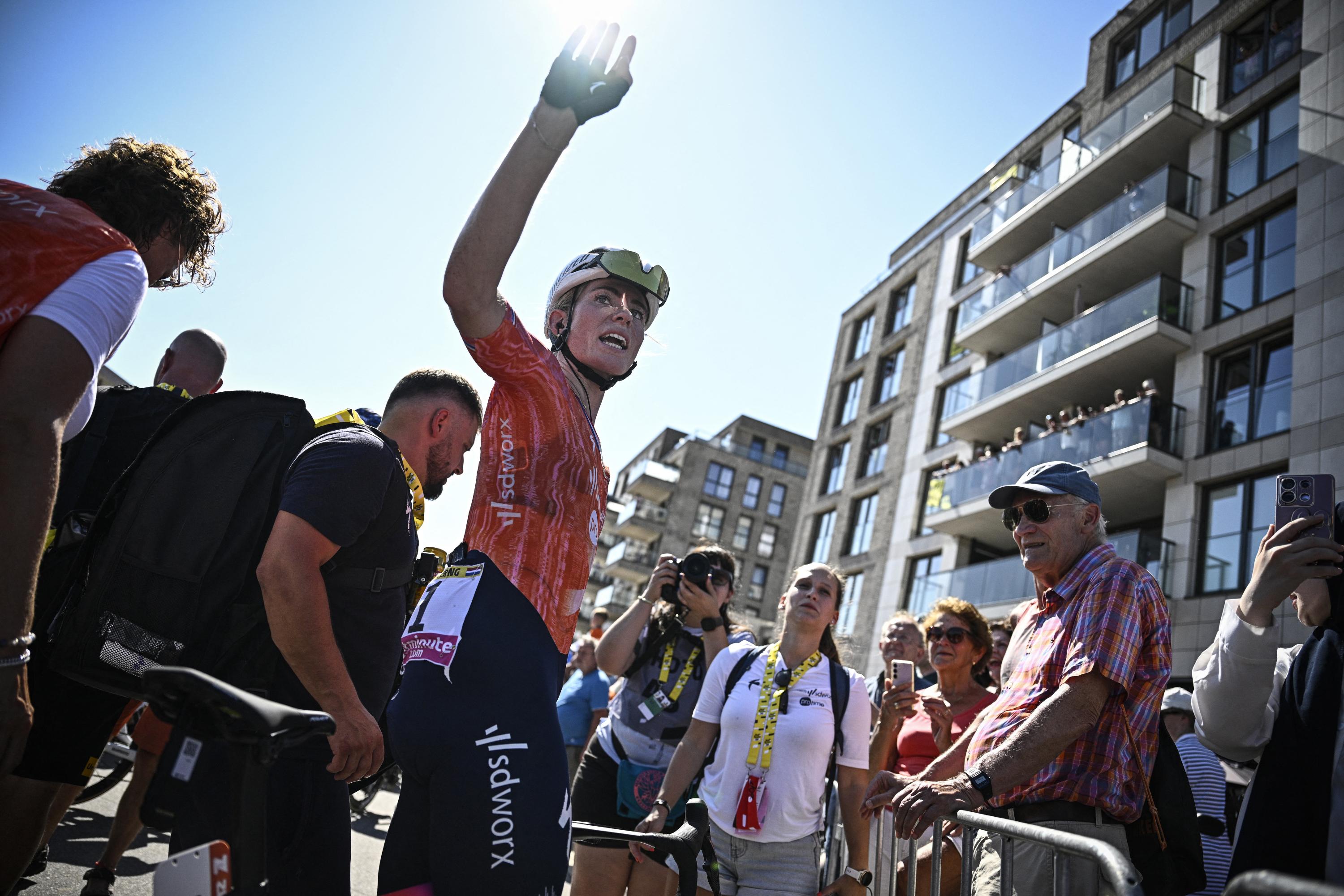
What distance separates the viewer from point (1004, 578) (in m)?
18.1

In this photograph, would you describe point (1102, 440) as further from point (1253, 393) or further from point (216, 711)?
point (216, 711)

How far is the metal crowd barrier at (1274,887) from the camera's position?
898mm

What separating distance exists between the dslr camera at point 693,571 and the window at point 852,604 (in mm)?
21677

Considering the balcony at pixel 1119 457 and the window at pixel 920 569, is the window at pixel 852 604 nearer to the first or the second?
the window at pixel 920 569

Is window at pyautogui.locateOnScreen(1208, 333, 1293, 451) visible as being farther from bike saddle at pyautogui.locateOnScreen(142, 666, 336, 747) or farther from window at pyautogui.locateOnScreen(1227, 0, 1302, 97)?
bike saddle at pyautogui.locateOnScreen(142, 666, 336, 747)

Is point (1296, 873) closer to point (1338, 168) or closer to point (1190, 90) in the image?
point (1338, 168)

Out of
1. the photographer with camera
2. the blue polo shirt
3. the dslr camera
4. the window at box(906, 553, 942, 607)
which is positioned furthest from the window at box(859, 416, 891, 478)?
the dslr camera

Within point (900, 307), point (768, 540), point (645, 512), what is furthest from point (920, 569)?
point (645, 512)

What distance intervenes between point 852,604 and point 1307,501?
2473cm

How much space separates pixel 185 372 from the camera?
12.9 ft

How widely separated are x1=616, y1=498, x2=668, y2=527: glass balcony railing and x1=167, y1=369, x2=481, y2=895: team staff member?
2075 inches

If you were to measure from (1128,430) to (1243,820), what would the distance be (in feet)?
54.1

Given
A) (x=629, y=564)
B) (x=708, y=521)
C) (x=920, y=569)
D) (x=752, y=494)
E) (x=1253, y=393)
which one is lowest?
(x=920, y=569)

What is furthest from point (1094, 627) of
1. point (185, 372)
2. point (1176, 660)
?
point (1176, 660)
